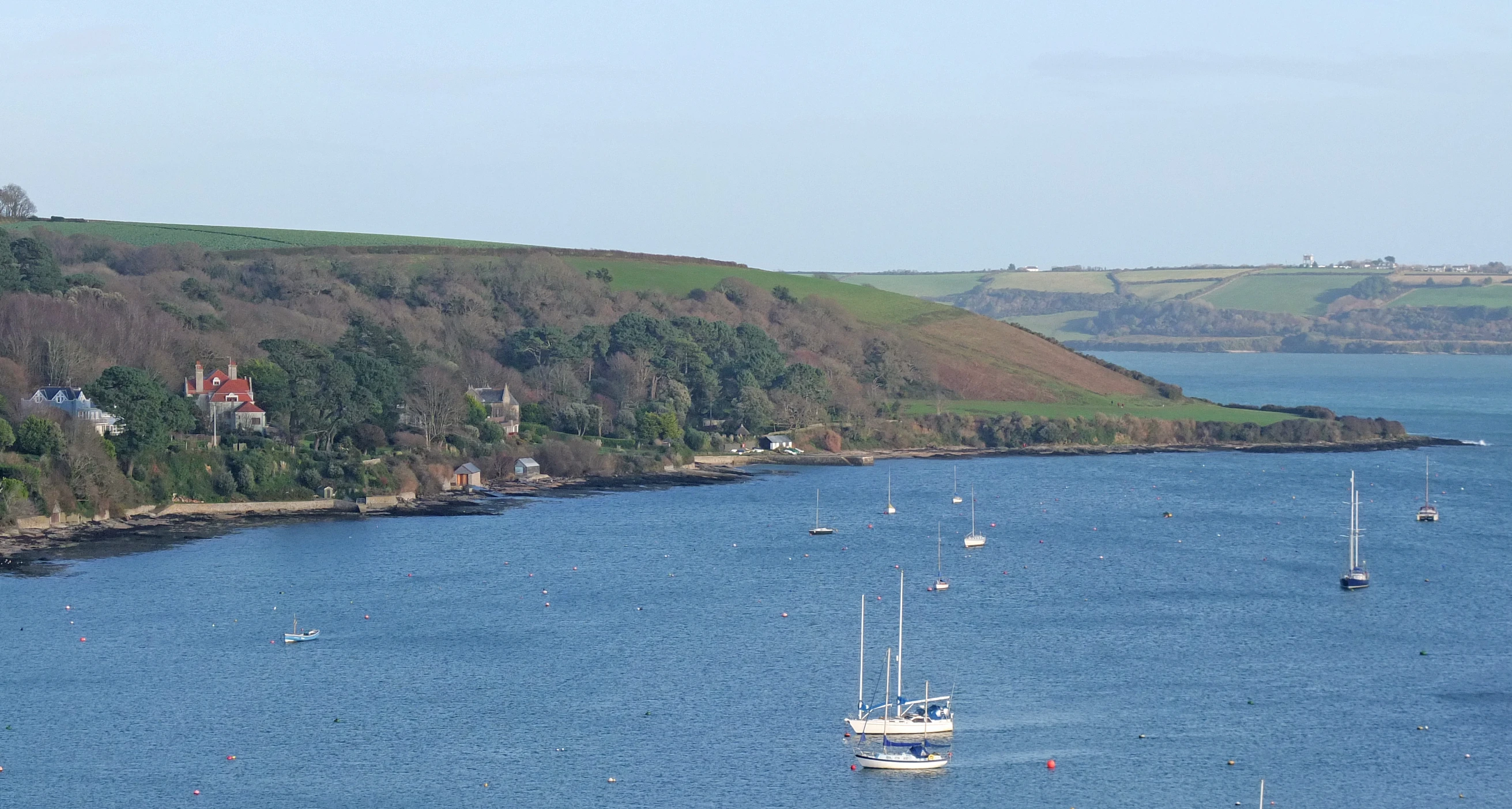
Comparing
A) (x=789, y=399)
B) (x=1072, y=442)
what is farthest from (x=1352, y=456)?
(x=789, y=399)

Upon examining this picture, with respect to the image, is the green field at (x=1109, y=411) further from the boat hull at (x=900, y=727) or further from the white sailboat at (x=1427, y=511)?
the boat hull at (x=900, y=727)

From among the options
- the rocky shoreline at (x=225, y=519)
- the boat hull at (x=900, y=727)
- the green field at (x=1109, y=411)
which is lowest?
the boat hull at (x=900, y=727)

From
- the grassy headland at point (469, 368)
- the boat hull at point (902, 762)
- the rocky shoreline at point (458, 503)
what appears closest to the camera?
the boat hull at point (902, 762)

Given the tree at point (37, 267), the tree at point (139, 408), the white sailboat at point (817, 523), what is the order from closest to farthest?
the white sailboat at point (817, 523), the tree at point (139, 408), the tree at point (37, 267)

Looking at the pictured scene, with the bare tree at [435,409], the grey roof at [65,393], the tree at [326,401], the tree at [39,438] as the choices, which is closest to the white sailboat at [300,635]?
the tree at [39,438]

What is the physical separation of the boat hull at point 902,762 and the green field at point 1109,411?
8294cm

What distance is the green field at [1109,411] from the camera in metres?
130

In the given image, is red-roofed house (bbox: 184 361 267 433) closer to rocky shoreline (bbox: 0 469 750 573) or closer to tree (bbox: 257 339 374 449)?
tree (bbox: 257 339 374 449)

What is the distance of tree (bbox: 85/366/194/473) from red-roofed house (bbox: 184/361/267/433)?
18.0ft

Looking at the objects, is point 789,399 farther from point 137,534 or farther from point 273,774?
point 273,774

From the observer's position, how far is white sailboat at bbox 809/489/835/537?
8219 cm

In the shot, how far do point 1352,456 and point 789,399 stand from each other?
3722 centimetres

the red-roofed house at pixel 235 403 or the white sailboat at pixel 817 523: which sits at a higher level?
the red-roofed house at pixel 235 403

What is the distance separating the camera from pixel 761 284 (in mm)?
165375
